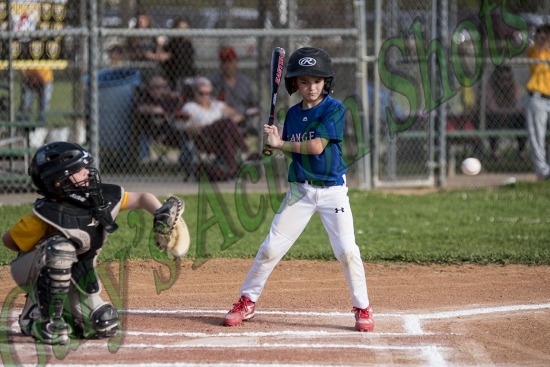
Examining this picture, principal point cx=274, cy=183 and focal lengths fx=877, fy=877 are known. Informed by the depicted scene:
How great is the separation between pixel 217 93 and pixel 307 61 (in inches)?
295

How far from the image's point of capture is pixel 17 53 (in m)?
10.3

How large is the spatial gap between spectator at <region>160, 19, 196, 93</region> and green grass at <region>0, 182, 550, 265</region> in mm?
2493

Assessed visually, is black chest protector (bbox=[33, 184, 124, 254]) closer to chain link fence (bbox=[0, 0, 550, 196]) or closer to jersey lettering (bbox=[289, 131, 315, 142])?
jersey lettering (bbox=[289, 131, 315, 142])

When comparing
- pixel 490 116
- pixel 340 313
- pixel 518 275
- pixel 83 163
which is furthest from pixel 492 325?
pixel 490 116

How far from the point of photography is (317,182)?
479 centimetres

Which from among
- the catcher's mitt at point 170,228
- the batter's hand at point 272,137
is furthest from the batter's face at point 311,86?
the catcher's mitt at point 170,228

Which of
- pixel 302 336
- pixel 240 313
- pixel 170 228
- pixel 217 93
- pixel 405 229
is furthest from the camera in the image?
pixel 217 93

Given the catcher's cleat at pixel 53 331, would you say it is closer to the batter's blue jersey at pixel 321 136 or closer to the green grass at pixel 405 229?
the batter's blue jersey at pixel 321 136

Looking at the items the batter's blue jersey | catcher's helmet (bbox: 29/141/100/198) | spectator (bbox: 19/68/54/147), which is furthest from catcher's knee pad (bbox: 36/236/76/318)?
spectator (bbox: 19/68/54/147)

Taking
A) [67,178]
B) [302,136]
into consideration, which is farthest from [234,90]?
[67,178]

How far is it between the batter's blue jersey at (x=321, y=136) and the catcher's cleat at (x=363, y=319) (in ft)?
2.40

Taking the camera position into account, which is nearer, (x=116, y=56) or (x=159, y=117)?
(x=159, y=117)

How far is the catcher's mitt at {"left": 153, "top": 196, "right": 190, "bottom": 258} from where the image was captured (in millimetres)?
4379

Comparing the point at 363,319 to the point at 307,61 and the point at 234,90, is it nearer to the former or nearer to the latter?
the point at 307,61
